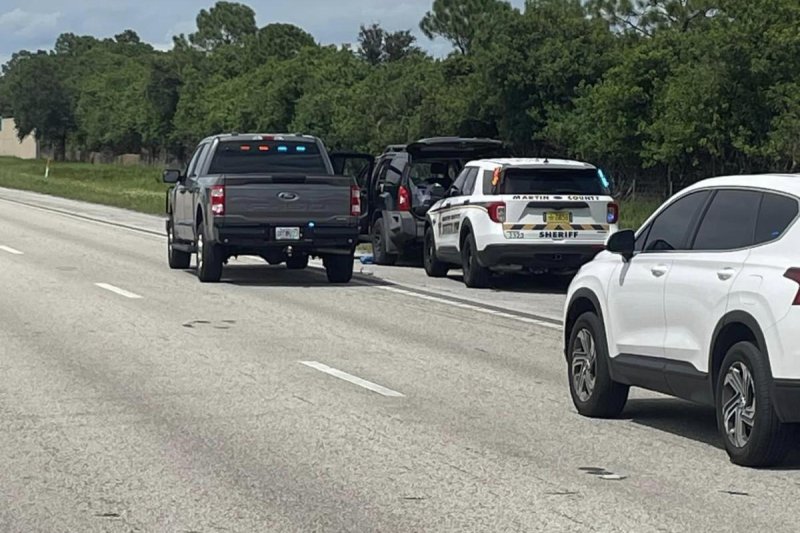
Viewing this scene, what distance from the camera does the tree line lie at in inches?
1668

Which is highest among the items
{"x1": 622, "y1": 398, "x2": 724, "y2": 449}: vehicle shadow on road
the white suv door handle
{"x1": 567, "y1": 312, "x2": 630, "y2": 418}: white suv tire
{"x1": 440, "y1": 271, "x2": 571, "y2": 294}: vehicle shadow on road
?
the white suv door handle

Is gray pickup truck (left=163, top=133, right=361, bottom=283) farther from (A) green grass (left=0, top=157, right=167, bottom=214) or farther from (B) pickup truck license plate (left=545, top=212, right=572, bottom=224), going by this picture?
(A) green grass (left=0, top=157, right=167, bottom=214)

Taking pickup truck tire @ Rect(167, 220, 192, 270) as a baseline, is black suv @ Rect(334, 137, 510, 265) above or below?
above

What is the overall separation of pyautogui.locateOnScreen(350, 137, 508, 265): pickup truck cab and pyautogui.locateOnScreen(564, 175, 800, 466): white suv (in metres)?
13.8

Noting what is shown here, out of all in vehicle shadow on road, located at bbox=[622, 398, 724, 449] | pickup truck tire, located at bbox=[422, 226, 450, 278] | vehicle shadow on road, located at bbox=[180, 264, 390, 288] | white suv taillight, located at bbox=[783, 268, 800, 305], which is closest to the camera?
white suv taillight, located at bbox=[783, 268, 800, 305]

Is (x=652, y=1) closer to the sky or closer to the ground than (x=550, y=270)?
closer to the sky

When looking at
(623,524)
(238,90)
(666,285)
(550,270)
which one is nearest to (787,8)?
(550,270)

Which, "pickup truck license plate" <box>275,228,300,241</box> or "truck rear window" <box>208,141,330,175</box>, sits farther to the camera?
"truck rear window" <box>208,141,330,175</box>

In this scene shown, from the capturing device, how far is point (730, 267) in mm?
9250

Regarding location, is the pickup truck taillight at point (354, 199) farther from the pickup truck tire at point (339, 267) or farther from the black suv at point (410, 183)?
the black suv at point (410, 183)

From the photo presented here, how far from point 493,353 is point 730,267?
5.88 meters

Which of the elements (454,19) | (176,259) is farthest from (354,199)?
(454,19)

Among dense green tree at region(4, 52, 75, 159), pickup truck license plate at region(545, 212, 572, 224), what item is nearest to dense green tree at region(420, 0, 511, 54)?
dense green tree at region(4, 52, 75, 159)

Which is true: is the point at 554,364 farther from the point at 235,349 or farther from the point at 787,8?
the point at 787,8
